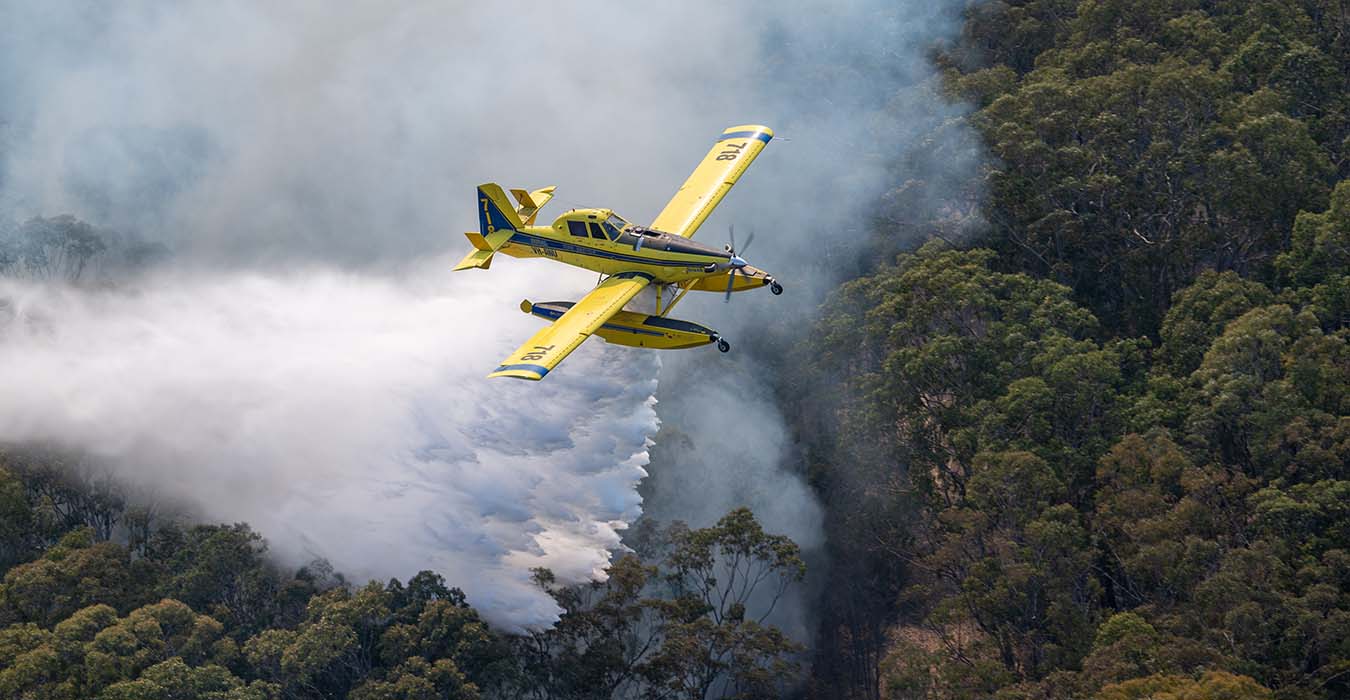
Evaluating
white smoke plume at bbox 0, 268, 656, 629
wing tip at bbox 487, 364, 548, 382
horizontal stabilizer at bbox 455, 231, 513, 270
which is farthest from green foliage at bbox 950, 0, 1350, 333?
wing tip at bbox 487, 364, 548, 382

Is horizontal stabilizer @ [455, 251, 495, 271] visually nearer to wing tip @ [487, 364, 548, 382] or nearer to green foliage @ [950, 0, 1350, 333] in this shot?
wing tip @ [487, 364, 548, 382]

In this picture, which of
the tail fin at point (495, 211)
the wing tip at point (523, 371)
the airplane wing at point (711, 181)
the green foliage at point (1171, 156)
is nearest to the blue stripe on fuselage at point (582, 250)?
the tail fin at point (495, 211)

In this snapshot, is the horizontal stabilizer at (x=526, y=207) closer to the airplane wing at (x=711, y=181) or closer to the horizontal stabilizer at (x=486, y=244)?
the horizontal stabilizer at (x=486, y=244)

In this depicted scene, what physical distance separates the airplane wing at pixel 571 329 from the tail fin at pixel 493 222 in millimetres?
4846

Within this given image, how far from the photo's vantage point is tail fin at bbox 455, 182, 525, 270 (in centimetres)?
5934

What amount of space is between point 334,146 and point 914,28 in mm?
28954

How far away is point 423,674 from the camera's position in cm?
5731

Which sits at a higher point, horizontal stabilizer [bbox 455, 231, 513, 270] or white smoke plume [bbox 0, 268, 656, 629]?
horizontal stabilizer [bbox 455, 231, 513, 270]

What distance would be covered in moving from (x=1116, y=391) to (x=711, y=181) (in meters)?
16.7

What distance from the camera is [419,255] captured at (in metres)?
75.9

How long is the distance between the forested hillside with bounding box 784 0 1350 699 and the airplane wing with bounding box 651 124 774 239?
31.0 feet

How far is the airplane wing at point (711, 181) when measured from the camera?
59.3m

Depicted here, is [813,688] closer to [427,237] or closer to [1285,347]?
[1285,347]

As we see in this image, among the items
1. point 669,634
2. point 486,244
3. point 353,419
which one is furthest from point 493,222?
point 669,634
